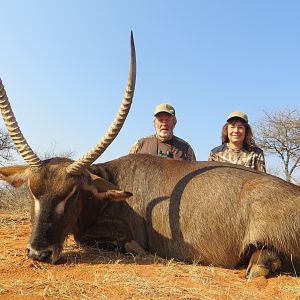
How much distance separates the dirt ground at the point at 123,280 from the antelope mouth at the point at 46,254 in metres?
0.07

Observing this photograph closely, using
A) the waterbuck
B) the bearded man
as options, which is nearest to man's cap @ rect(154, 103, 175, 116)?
the bearded man

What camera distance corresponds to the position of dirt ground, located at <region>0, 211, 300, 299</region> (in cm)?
359

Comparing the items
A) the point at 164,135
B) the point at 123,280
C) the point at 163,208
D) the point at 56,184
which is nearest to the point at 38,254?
the point at 56,184

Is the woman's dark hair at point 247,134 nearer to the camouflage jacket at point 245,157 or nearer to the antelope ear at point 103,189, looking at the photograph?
the camouflage jacket at point 245,157

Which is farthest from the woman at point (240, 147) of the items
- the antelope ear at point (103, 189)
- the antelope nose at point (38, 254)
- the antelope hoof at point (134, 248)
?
the antelope nose at point (38, 254)

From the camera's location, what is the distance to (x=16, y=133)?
503cm

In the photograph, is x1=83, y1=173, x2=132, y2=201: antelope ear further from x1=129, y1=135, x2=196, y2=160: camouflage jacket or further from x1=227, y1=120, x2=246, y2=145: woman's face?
x1=227, y1=120, x2=246, y2=145: woman's face

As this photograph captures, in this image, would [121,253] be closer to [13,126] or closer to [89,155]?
[89,155]

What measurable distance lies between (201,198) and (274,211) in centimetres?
83

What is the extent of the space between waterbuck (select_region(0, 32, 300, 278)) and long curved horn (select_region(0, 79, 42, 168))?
0.04 feet

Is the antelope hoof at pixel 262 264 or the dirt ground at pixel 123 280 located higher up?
the antelope hoof at pixel 262 264

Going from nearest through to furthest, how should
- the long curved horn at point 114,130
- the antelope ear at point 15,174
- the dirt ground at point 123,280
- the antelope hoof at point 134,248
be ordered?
1. the dirt ground at point 123,280
2. the long curved horn at point 114,130
3. the antelope ear at point 15,174
4. the antelope hoof at point 134,248

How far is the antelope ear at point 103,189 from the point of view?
16.5 feet

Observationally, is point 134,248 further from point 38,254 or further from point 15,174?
point 15,174
